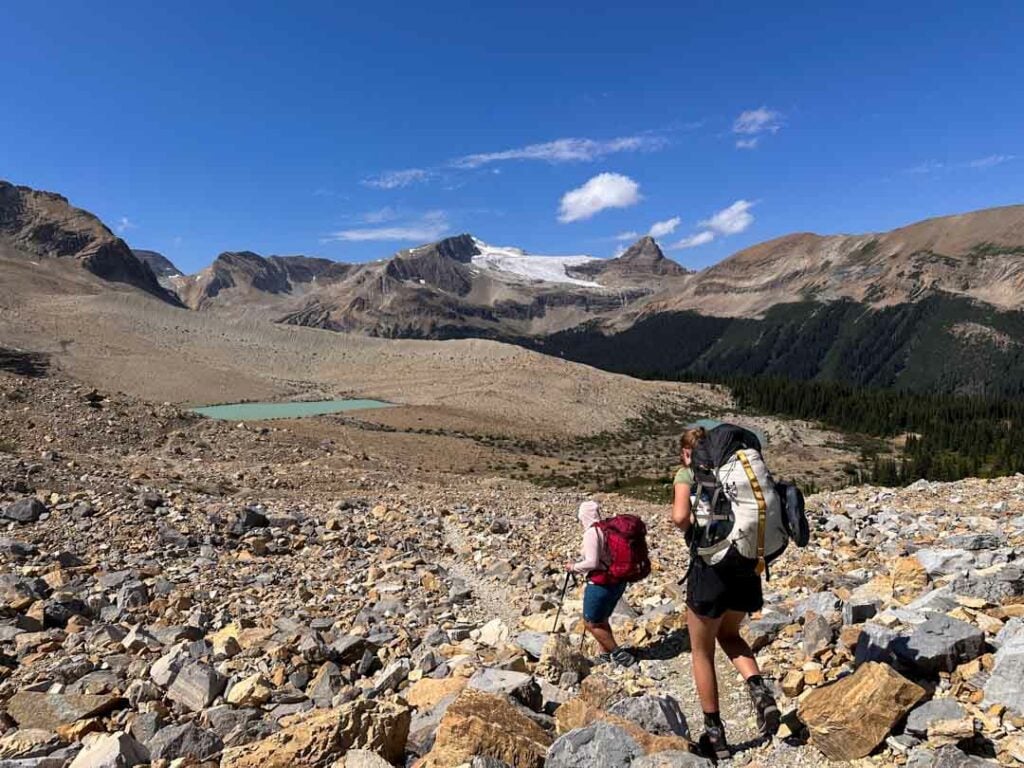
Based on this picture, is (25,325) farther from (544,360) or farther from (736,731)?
(736,731)

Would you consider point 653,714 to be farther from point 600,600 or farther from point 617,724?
point 600,600

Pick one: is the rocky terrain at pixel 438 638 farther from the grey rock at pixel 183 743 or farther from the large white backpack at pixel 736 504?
the large white backpack at pixel 736 504

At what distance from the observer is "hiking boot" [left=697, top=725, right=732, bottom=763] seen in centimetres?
479

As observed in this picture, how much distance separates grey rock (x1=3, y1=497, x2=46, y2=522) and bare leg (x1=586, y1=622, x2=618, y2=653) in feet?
37.6

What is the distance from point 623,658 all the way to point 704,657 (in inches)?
72.4

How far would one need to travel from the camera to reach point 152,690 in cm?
617

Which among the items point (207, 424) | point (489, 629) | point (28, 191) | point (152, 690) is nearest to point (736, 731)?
point (489, 629)

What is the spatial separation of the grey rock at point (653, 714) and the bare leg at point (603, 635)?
1.93 metres

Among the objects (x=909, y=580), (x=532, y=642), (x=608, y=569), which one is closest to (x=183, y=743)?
(x=532, y=642)

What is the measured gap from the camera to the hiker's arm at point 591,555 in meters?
6.98

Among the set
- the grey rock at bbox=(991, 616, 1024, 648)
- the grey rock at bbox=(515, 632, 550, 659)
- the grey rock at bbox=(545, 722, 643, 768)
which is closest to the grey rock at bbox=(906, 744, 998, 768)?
the grey rock at bbox=(991, 616, 1024, 648)

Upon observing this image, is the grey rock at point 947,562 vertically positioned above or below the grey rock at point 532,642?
above

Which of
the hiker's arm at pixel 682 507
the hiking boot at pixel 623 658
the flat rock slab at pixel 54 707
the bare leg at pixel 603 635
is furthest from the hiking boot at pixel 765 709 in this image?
the flat rock slab at pixel 54 707

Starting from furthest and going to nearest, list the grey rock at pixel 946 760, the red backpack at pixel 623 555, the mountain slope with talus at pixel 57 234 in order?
the mountain slope with talus at pixel 57 234
the red backpack at pixel 623 555
the grey rock at pixel 946 760
